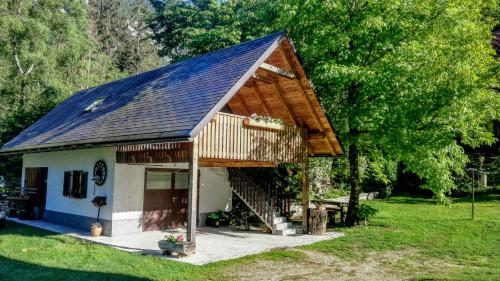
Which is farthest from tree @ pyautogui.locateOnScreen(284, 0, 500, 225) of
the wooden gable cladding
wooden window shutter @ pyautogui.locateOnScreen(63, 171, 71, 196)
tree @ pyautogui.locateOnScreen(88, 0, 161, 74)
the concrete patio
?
tree @ pyautogui.locateOnScreen(88, 0, 161, 74)

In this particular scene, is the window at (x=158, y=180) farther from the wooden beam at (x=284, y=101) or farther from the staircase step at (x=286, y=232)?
the wooden beam at (x=284, y=101)

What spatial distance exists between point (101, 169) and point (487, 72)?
40.3ft

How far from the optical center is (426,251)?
34.6 ft

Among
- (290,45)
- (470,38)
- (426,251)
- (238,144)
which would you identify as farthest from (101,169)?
(470,38)

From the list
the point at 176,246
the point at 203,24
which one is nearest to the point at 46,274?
the point at 176,246

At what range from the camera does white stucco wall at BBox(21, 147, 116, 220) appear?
39.6ft

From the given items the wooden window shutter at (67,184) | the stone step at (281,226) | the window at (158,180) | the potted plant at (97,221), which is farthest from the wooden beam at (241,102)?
the wooden window shutter at (67,184)

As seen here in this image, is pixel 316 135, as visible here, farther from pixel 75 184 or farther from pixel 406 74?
pixel 75 184

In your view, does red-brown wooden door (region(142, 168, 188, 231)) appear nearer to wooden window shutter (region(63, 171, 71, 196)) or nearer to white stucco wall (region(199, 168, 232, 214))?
white stucco wall (region(199, 168, 232, 214))

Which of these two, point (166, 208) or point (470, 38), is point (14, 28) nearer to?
point (166, 208)

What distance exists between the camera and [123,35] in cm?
4853

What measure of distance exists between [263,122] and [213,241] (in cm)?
373

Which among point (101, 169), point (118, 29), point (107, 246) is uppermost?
point (118, 29)

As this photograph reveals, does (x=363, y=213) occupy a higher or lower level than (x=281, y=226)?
higher
